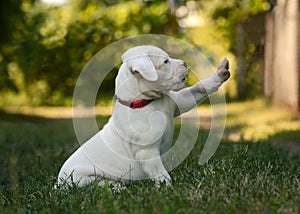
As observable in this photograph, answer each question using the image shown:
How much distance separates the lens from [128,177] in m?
4.32

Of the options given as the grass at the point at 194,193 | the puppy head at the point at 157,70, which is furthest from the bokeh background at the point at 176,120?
the puppy head at the point at 157,70

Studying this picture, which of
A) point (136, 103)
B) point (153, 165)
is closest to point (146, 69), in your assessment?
point (136, 103)

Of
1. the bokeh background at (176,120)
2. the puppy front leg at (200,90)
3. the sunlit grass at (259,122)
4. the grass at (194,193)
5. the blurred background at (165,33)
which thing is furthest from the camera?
the blurred background at (165,33)

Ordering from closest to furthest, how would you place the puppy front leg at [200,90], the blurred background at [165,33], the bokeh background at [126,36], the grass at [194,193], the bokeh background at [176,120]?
the grass at [194,193], the bokeh background at [176,120], the puppy front leg at [200,90], the blurred background at [165,33], the bokeh background at [126,36]

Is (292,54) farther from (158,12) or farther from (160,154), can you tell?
(160,154)

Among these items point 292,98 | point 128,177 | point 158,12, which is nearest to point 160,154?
point 128,177

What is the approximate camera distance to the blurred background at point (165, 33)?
12.4m

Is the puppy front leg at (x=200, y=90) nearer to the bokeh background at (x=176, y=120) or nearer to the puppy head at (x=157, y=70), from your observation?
the puppy head at (x=157, y=70)

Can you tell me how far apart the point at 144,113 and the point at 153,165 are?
34cm

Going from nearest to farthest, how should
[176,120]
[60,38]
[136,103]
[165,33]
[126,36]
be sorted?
[136,103] → [176,120] → [60,38] → [126,36] → [165,33]

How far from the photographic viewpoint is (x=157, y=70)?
13.6ft

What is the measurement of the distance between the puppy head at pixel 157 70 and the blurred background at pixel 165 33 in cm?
699

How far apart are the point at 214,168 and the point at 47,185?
114cm

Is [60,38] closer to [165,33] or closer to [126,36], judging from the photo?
[126,36]
